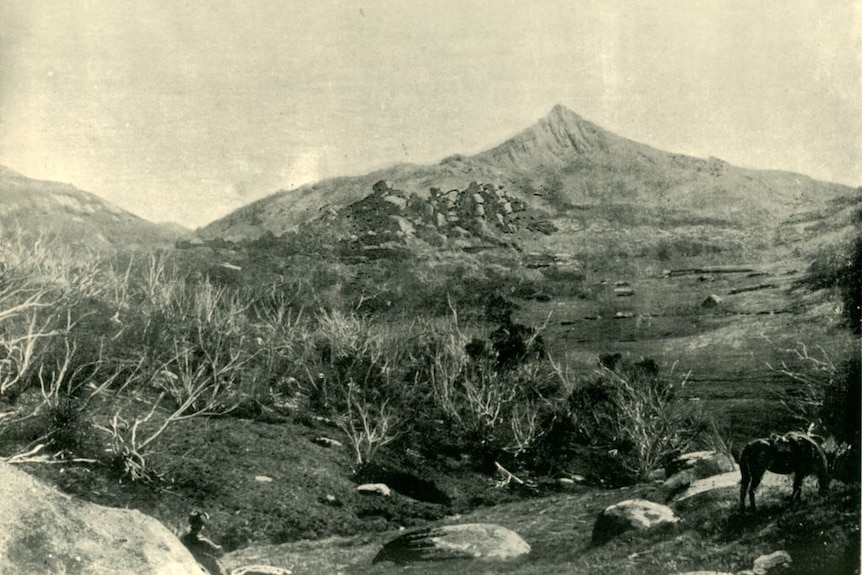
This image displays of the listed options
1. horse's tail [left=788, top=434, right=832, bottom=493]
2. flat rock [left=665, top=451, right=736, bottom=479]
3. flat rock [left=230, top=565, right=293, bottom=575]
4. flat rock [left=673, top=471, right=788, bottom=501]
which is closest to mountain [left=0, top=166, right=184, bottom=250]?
flat rock [left=230, top=565, right=293, bottom=575]

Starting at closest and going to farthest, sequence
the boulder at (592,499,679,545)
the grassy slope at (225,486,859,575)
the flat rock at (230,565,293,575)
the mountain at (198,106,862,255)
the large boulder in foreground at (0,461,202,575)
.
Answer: the large boulder in foreground at (0,461,202,575) → the flat rock at (230,565,293,575) → the grassy slope at (225,486,859,575) → the boulder at (592,499,679,545) → the mountain at (198,106,862,255)

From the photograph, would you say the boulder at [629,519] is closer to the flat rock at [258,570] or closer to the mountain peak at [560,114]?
the flat rock at [258,570]

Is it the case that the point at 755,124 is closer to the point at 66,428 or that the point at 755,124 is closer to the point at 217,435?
the point at 217,435

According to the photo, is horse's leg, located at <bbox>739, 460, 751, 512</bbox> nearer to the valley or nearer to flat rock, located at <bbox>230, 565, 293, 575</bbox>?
the valley

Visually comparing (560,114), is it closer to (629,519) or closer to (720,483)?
(720,483)

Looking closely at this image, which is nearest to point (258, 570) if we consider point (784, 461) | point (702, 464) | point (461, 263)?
point (461, 263)
